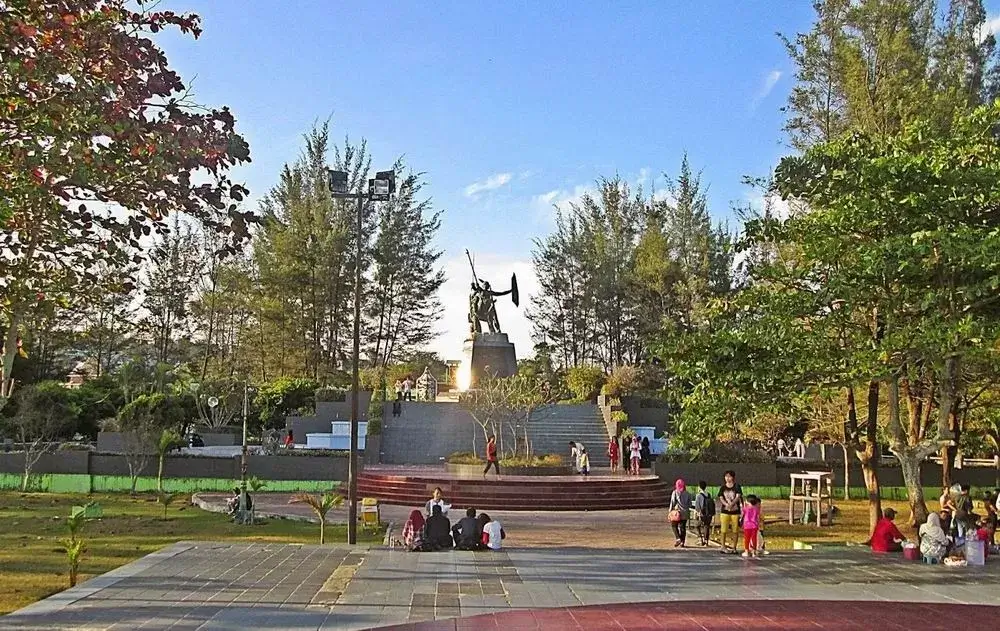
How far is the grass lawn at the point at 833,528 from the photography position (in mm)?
15481

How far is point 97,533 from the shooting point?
14.6 m

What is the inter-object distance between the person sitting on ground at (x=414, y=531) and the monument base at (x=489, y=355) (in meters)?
21.6

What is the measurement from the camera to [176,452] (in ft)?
A: 81.1

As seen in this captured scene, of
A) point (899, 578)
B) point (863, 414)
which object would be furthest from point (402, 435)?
point (899, 578)

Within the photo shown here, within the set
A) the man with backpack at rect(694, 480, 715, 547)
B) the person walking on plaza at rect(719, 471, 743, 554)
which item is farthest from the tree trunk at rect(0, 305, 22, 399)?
the man with backpack at rect(694, 480, 715, 547)

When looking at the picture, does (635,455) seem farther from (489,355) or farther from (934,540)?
(489,355)

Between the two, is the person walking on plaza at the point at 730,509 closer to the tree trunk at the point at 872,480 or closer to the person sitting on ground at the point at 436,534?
the tree trunk at the point at 872,480

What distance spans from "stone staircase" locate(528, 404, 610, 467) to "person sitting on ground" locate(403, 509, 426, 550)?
1528 cm

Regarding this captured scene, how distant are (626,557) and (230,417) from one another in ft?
79.6

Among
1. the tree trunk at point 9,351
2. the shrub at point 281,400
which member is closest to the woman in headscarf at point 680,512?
the tree trunk at point 9,351

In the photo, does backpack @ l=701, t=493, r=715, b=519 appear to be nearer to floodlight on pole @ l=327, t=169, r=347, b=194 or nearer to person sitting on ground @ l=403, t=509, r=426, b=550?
person sitting on ground @ l=403, t=509, r=426, b=550

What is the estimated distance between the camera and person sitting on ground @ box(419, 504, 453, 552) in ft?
42.2

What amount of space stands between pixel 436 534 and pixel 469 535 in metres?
0.48

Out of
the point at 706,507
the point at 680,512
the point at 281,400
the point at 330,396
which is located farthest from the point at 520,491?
the point at 281,400
